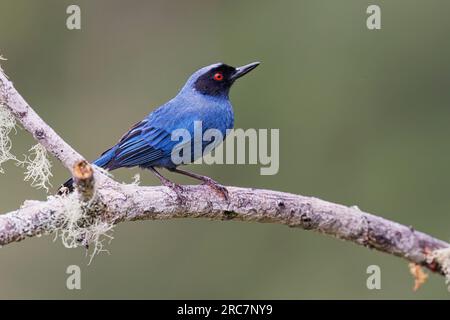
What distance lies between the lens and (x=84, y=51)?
34.9 ft

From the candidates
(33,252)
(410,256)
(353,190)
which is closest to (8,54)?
(33,252)

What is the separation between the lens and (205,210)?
5.36 metres

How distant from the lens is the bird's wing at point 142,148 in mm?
5904

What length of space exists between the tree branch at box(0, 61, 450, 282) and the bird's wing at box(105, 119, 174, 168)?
2.02 feet

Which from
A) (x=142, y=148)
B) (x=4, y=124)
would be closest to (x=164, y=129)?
(x=142, y=148)

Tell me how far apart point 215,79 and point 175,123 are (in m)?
0.60

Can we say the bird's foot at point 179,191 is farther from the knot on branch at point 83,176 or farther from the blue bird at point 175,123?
the knot on branch at point 83,176

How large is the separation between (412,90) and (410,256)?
538cm

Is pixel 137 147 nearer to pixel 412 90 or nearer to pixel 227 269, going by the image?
pixel 227 269

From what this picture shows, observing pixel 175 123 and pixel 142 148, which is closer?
pixel 142 148

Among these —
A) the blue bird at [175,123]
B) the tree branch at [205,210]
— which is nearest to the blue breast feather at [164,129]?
the blue bird at [175,123]

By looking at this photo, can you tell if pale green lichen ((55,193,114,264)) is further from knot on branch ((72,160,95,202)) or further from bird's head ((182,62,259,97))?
bird's head ((182,62,259,97))

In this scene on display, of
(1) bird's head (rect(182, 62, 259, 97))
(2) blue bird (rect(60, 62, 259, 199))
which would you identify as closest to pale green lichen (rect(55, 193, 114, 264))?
(2) blue bird (rect(60, 62, 259, 199))

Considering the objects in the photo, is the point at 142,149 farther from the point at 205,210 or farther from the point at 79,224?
the point at 79,224
